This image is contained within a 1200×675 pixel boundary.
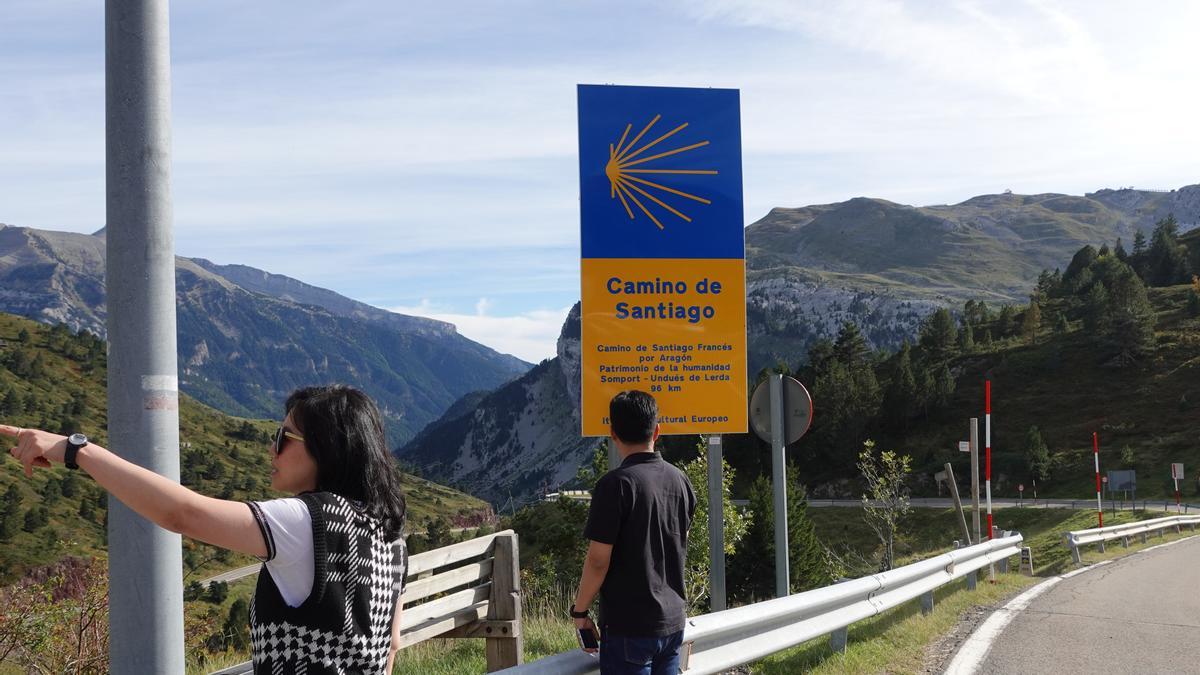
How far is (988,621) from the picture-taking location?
10.2m

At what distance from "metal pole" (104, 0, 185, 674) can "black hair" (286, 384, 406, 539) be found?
89 cm

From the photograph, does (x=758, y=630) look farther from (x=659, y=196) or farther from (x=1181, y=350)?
(x=1181, y=350)

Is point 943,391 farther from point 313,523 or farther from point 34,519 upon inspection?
point 313,523

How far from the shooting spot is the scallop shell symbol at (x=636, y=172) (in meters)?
7.39

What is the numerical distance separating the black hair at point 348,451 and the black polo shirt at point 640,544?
1452mm

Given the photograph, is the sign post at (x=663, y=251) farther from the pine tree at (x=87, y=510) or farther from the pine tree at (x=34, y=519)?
the pine tree at (x=87, y=510)

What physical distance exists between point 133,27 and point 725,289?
192 inches

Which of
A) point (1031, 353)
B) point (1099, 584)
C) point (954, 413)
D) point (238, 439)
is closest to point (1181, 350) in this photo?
point (1031, 353)

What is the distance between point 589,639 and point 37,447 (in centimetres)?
258

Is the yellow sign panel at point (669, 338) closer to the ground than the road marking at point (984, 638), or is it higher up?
higher up

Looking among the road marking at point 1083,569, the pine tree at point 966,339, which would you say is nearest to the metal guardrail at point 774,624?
the road marking at point 1083,569

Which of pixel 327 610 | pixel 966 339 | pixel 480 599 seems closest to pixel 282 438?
pixel 327 610

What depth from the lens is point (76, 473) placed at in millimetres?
114000

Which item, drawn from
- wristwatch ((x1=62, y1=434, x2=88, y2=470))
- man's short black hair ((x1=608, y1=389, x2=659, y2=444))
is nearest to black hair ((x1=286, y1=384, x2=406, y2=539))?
wristwatch ((x1=62, y1=434, x2=88, y2=470))
